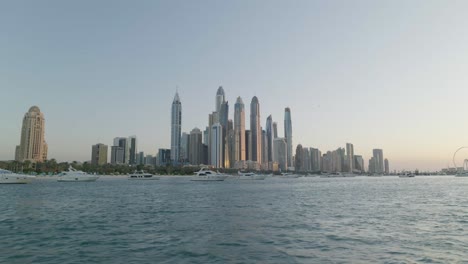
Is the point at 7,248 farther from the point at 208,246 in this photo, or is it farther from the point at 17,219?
the point at 17,219

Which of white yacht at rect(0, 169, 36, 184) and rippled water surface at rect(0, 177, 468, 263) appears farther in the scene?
white yacht at rect(0, 169, 36, 184)

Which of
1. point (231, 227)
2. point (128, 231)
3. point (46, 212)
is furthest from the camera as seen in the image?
point (46, 212)

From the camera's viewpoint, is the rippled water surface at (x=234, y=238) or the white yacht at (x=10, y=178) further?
the white yacht at (x=10, y=178)

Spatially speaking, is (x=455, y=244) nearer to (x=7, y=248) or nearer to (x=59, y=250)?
(x=59, y=250)

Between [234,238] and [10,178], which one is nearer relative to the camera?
[234,238]

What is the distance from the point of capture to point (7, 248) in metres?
25.8

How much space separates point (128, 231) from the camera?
33.5 meters

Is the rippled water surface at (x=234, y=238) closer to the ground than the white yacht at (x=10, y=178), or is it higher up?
closer to the ground

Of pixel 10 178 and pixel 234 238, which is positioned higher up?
pixel 10 178

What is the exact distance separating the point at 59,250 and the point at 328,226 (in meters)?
24.9

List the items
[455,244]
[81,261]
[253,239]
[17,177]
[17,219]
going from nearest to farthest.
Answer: [81,261]
[455,244]
[253,239]
[17,219]
[17,177]

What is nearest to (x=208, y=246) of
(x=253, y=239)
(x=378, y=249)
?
(x=253, y=239)

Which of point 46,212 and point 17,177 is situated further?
point 17,177

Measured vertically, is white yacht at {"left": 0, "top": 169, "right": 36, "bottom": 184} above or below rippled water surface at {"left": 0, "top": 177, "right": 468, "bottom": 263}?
above
